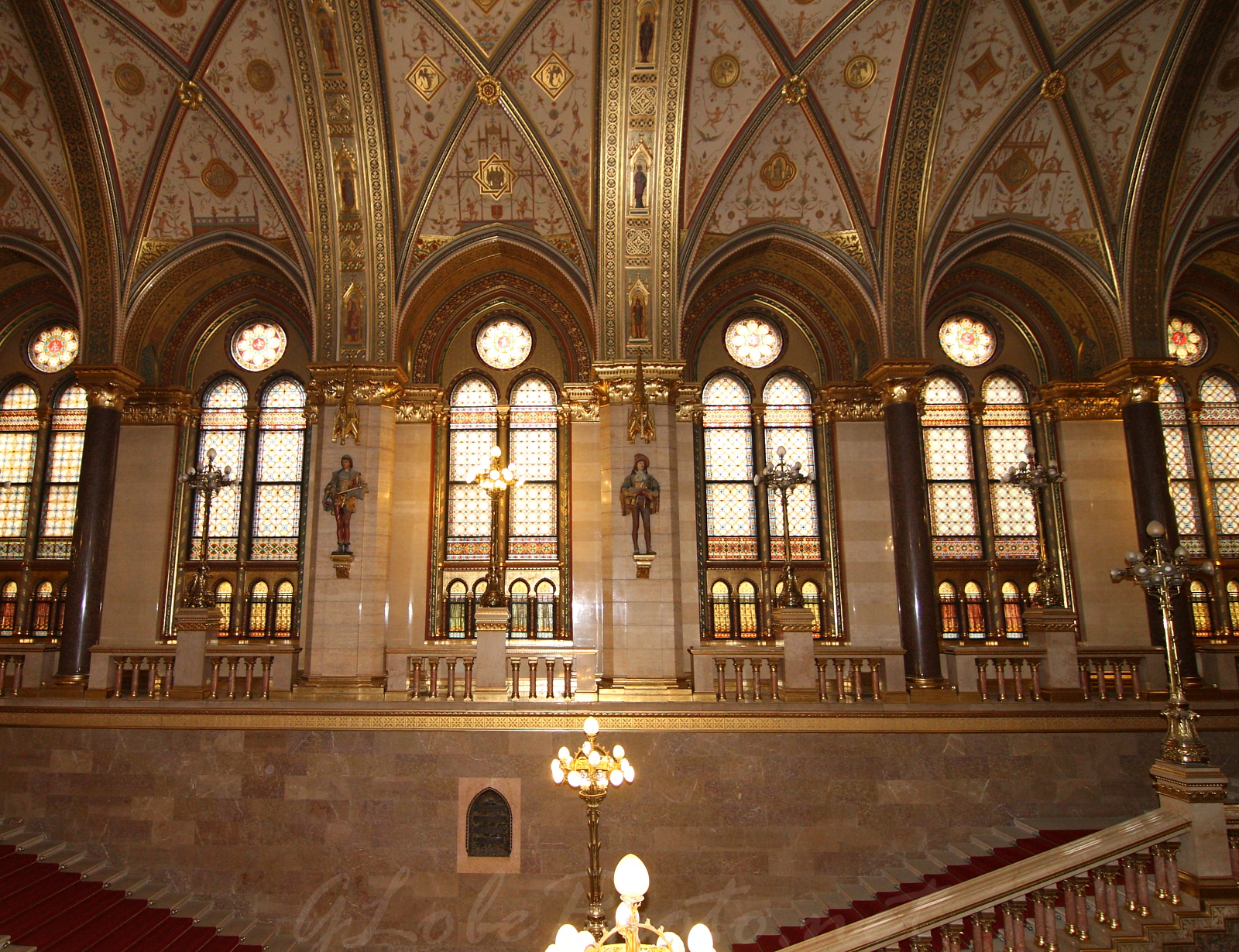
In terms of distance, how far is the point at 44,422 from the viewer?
691 inches

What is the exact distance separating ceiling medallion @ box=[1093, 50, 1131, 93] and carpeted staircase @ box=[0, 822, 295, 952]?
63.3ft

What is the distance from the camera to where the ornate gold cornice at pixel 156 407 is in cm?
1692

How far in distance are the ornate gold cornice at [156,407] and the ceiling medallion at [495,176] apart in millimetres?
7828

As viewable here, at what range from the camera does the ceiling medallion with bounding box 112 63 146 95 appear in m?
14.0

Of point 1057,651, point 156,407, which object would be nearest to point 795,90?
point 1057,651

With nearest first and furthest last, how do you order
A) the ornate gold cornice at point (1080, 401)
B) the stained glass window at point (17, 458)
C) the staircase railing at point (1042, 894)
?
the staircase railing at point (1042, 894)
the ornate gold cornice at point (1080, 401)
the stained glass window at point (17, 458)

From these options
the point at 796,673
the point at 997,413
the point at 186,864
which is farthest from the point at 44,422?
the point at 997,413

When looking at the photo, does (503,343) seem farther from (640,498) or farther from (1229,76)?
(1229,76)

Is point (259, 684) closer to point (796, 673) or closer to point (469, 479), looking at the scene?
point (469, 479)

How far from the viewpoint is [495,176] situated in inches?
607

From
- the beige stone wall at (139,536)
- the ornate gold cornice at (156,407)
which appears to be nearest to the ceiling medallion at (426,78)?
the ornate gold cornice at (156,407)

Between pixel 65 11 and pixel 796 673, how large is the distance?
16.1 m

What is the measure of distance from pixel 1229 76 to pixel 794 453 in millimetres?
10136

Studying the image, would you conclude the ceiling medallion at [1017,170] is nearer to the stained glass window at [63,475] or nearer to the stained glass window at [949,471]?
the stained glass window at [949,471]
